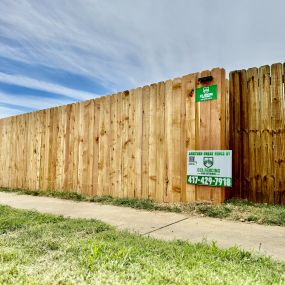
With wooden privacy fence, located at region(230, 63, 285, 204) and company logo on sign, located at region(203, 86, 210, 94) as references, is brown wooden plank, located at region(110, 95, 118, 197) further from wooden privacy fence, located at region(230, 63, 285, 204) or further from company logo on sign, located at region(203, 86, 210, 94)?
wooden privacy fence, located at region(230, 63, 285, 204)

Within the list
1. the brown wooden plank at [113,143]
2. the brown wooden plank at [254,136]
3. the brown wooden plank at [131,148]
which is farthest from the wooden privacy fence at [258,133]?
the brown wooden plank at [113,143]

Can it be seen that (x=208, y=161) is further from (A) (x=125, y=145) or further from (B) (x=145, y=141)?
(A) (x=125, y=145)

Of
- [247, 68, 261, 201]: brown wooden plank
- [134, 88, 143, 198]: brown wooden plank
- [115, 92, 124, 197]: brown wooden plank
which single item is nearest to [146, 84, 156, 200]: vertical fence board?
[134, 88, 143, 198]: brown wooden plank

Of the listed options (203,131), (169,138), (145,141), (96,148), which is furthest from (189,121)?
Result: (96,148)

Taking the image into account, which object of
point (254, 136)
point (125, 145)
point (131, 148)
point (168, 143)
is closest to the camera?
point (254, 136)

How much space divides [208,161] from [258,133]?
2.82 feet

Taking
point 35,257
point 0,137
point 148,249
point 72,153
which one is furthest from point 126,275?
point 0,137

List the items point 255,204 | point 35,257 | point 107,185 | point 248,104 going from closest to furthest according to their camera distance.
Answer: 1. point 35,257
2. point 255,204
3. point 248,104
4. point 107,185

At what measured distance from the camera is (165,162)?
5531mm

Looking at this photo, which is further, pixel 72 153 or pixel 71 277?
pixel 72 153

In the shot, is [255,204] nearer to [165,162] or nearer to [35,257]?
[165,162]

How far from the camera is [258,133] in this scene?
477 centimetres

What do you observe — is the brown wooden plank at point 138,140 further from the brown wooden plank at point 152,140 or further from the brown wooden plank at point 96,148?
the brown wooden plank at point 96,148

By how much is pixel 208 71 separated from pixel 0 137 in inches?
302
